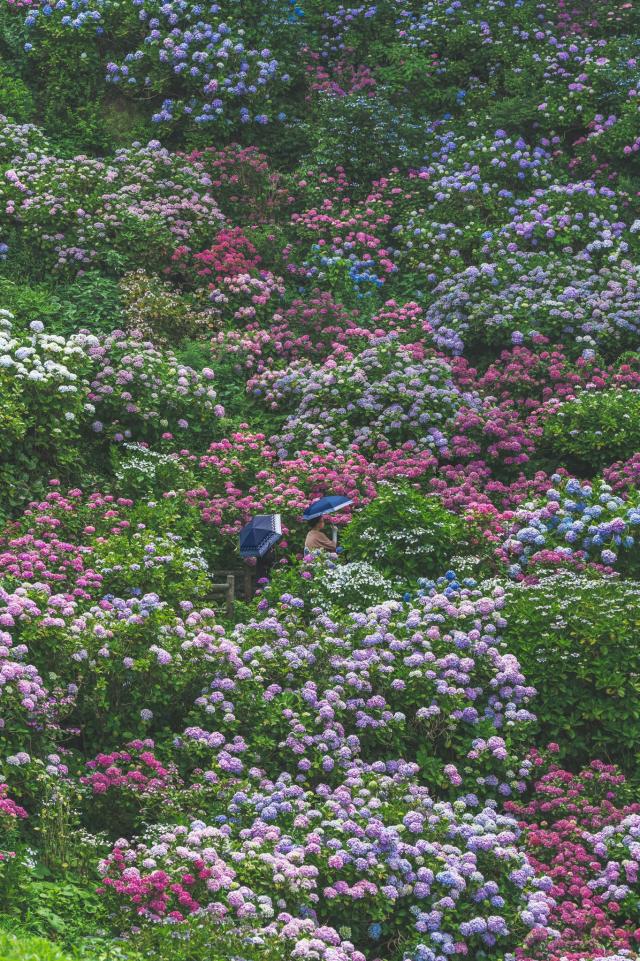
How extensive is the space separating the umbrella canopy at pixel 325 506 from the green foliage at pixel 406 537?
1.24 ft

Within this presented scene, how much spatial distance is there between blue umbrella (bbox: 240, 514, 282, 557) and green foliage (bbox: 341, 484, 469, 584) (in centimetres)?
64

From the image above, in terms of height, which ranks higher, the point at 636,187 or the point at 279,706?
the point at 636,187

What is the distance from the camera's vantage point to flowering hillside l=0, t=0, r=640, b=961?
311 inches

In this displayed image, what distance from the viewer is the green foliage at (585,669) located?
31.3 ft


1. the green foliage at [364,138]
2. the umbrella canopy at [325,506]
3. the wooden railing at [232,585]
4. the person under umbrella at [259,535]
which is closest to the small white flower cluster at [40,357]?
the person under umbrella at [259,535]

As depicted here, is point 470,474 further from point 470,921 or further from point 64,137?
point 64,137

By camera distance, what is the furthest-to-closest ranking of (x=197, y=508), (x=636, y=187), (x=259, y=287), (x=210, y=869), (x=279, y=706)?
1. (x=636, y=187)
2. (x=259, y=287)
3. (x=197, y=508)
4. (x=279, y=706)
5. (x=210, y=869)

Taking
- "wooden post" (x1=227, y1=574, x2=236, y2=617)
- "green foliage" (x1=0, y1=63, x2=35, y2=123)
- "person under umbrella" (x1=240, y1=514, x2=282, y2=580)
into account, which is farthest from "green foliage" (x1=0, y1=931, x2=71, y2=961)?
"green foliage" (x1=0, y1=63, x2=35, y2=123)

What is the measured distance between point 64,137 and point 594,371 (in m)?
8.15

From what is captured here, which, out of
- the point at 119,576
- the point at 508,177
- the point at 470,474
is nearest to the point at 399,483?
the point at 470,474

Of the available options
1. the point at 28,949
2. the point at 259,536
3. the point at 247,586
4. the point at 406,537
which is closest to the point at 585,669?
the point at 406,537

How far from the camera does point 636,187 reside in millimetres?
16953

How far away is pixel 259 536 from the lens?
37.8 feet

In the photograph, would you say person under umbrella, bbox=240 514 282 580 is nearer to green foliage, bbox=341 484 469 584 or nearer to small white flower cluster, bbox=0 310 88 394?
green foliage, bbox=341 484 469 584
